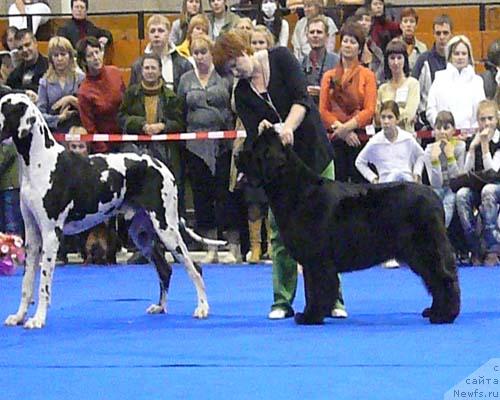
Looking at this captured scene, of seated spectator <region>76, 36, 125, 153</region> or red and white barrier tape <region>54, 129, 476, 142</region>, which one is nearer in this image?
red and white barrier tape <region>54, 129, 476, 142</region>

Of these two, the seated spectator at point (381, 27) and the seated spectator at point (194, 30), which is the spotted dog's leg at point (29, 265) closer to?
the seated spectator at point (194, 30)

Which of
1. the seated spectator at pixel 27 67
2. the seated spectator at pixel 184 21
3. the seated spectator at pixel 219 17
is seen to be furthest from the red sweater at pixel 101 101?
the seated spectator at pixel 219 17

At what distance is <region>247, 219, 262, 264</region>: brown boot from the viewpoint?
977cm

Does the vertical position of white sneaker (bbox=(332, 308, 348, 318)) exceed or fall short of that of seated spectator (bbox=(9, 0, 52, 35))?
it falls short

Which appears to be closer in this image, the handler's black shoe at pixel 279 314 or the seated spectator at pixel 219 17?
the handler's black shoe at pixel 279 314

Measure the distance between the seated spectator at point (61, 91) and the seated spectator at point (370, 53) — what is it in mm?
2418

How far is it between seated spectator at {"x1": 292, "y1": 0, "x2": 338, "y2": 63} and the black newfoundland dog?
4443 mm

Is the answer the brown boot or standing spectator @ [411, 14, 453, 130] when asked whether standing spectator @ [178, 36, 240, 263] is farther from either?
standing spectator @ [411, 14, 453, 130]

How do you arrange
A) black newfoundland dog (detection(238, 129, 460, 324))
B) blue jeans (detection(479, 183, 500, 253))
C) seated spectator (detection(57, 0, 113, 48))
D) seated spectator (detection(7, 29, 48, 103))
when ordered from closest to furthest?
1. black newfoundland dog (detection(238, 129, 460, 324))
2. blue jeans (detection(479, 183, 500, 253))
3. seated spectator (detection(7, 29, 48, 103))
4. seated spectator (detection(57, 0, 113, 48))

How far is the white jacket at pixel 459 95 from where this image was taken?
9602 mm

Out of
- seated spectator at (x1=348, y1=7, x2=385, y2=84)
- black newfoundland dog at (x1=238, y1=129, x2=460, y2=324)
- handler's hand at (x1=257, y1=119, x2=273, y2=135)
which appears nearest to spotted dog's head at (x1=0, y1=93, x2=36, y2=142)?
black newfoundland dog at (x1=238, y1=129, x2=460, y2=324)

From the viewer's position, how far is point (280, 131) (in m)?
6.12

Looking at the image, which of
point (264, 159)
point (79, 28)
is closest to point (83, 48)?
point (79, 28)

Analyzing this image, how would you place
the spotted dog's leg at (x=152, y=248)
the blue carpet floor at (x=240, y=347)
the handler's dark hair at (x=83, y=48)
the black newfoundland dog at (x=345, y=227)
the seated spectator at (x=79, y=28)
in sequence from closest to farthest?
the blue carpet floor at (x=240, y=347) < the black newfoundland dog at (x=345, y=227) < the spotted dog's leg at (x=152, y=248) < the handler's dark hair at (x=83, y=48) < the seated spectator at (x=79, y=28)
